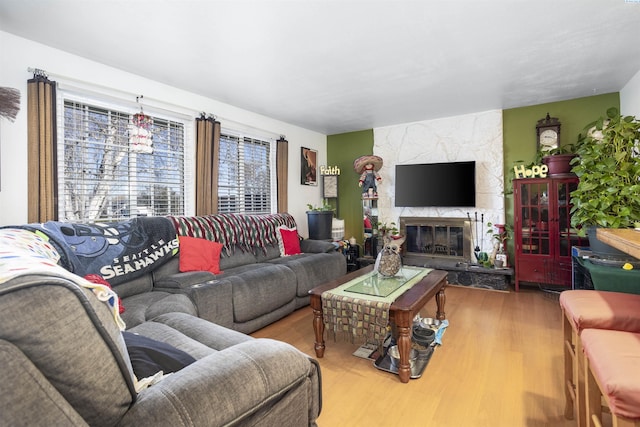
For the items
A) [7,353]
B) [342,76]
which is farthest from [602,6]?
[7,353]

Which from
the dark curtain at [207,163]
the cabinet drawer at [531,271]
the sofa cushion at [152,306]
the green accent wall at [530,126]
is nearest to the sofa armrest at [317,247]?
the dark curtain at [207,163]

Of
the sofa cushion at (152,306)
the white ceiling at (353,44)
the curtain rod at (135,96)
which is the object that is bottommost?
the sofa cushion at (152,306)

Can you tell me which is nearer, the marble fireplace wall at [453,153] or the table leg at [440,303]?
the table leg at [440,303]

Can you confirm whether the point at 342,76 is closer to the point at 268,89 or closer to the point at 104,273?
the point at 268,89

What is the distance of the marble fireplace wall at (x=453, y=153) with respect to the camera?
4.31 metres

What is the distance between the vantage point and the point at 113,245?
2291 mm

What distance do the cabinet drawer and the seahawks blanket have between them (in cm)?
392

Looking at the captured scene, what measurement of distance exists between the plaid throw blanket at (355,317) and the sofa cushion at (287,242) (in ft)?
5.49

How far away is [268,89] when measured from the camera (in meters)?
3.40

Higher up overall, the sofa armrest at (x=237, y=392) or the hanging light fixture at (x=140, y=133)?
the hanging light fixture at (x=140, y=133)

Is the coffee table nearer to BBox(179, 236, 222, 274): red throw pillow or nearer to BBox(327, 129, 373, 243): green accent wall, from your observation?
BBox(179, 236, 222, 274): red throw pillow

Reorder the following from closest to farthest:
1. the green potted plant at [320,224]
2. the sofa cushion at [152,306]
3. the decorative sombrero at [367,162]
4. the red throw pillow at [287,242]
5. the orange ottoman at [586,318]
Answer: the orange ottoman at [586,318], the sofa cushion at [152,306], the red throw pillow at [287,242], the green potted plant at [320,224], the decorative sombrero at [367,162]

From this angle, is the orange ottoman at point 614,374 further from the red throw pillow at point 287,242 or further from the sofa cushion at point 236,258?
the red throw pillow at point 287,242

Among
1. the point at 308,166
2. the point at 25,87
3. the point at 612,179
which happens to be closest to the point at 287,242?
the point at 308,166
